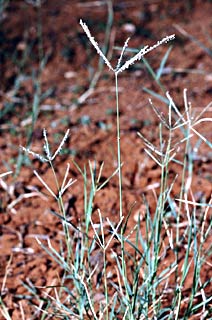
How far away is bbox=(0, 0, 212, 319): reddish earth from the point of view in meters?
2.02

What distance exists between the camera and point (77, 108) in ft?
8.43

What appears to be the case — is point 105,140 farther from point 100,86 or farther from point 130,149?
point 100,86

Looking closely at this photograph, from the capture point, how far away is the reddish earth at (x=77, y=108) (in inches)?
79.4

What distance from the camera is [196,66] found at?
2730mm

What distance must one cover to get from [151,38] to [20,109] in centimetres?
71

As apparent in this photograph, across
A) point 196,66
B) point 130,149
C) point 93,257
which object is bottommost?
point 93,257

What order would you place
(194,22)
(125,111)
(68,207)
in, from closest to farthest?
(68,207)
(125,111)
(194,22)

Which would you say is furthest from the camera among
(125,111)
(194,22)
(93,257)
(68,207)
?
(194,22)

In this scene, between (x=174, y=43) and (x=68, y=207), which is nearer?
(x=68, y=207)

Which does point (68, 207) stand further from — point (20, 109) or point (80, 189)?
point (20, 109)

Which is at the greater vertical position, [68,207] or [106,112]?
[106,112]

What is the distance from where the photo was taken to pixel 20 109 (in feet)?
8.45

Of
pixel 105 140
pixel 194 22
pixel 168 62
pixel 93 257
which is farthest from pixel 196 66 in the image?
pixel 93 257

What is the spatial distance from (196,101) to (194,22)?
61 centimetres
